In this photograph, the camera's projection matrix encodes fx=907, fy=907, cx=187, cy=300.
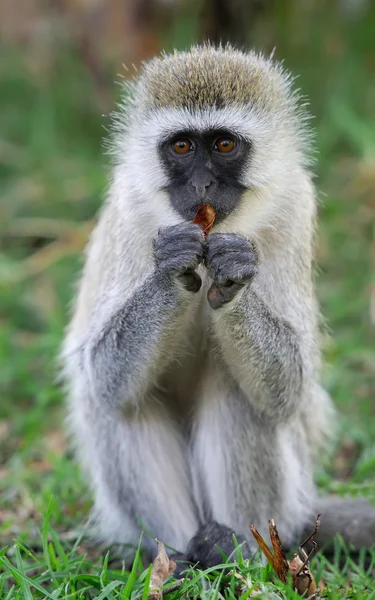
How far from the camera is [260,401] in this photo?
4.64 meters

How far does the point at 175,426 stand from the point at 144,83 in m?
1.88

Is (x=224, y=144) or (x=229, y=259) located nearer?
(x=229, y=259)

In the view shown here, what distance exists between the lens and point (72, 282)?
→ 8391 millimetres

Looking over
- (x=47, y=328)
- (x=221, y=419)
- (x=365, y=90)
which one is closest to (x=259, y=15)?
(x=365, y=90)

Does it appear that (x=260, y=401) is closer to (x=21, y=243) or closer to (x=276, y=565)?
(x=276, y=565)

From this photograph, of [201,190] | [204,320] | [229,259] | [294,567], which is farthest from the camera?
[204,320]

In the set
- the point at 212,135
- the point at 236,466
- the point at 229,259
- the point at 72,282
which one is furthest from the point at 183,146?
the point at 72,282

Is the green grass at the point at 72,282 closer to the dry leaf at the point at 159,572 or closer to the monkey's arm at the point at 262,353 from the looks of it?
the dry leaf at the point at 159,572

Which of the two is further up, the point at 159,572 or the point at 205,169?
the point at 205,169

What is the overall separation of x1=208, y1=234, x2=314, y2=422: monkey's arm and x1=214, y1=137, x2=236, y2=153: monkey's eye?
483mm

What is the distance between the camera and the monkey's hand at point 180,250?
163 inches

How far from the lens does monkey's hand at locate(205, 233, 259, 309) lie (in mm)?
4090

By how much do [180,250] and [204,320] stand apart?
0.77m

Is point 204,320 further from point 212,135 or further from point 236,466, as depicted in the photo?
point 212,135
